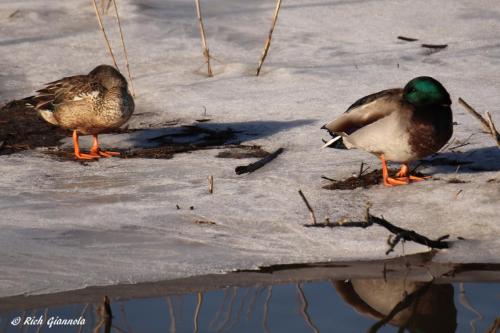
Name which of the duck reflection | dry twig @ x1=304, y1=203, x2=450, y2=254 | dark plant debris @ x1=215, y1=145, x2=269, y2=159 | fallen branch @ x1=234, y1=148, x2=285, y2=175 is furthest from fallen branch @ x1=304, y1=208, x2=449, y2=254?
dark plant debris @ x1=215, y1=145, x2=269, y2=159

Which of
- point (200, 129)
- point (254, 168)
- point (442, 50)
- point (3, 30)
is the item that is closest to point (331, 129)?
point (254, 168)

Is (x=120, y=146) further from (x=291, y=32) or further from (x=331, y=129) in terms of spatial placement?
(x=291, y=32)

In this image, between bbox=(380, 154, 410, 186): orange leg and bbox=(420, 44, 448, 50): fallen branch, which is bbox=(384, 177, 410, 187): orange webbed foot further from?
bbox=(420, 44, 448, 50): fallen branch

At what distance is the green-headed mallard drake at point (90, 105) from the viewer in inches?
285

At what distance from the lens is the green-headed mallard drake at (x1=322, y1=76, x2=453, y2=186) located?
5973 millimetres

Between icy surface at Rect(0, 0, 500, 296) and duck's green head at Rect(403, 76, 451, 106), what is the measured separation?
1.59 ft

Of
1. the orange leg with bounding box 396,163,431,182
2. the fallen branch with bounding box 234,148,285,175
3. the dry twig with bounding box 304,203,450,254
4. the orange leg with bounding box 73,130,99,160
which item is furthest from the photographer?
the orange leg with bounding box 73,130,99,160

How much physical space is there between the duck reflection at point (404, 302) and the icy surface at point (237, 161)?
34cm

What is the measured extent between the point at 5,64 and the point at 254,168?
3854 mm

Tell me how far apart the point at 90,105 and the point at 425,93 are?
246 cm

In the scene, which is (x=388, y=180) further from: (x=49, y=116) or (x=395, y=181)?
(x=49, y=116)

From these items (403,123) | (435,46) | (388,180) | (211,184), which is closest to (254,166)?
(211,184)

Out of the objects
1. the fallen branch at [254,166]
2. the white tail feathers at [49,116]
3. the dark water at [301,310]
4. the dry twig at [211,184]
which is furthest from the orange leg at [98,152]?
the dark water at [301,310]

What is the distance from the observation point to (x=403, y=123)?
6.03 metres
